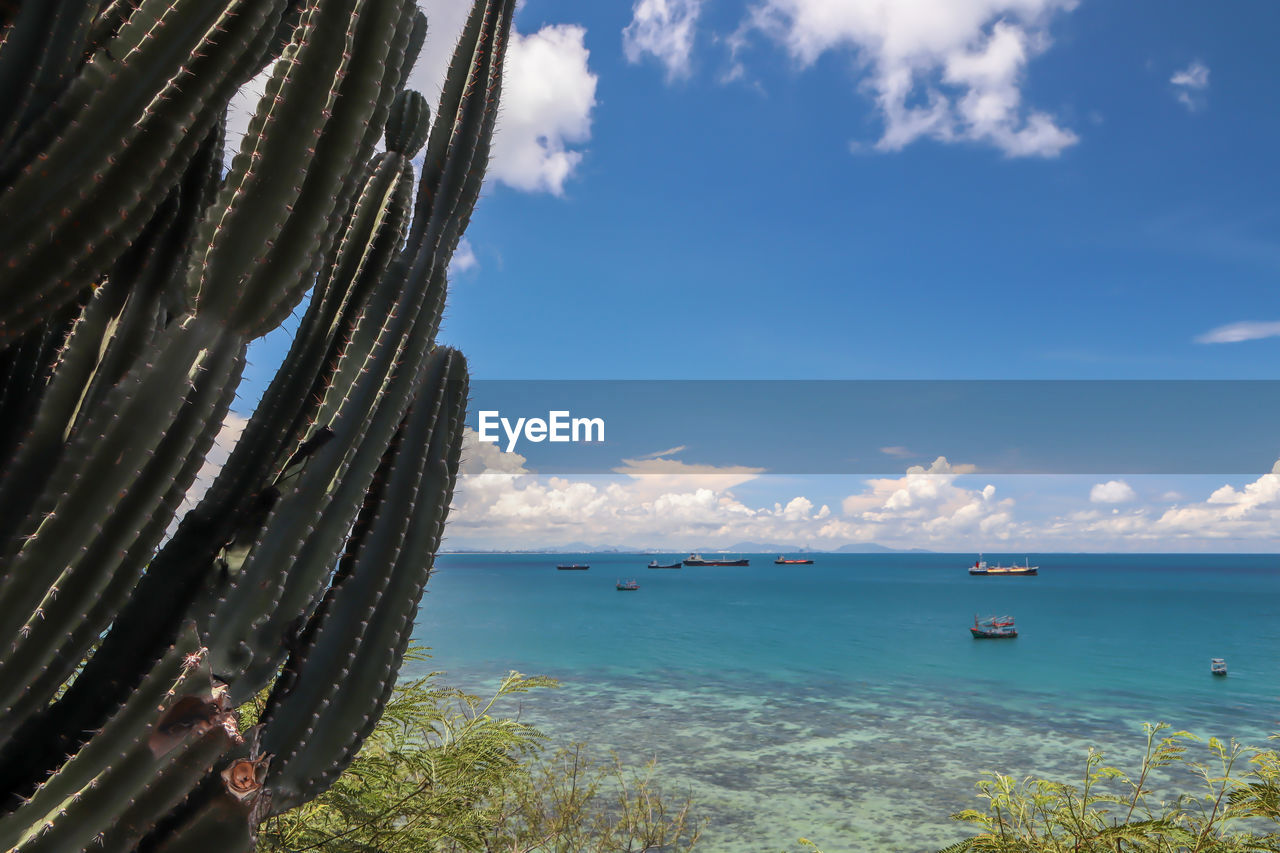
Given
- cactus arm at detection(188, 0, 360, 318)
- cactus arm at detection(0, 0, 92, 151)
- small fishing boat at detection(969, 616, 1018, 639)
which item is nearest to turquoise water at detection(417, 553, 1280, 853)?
small fishing boat at detection(969, 616, 1018, 639)

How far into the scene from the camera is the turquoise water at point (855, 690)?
54.8 feet

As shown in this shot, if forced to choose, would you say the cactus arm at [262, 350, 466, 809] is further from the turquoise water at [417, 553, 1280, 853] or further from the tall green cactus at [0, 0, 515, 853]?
the turquoise water at [417, 553, 1280, 853]

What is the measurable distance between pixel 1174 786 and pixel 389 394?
2021 cm

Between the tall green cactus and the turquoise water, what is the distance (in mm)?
9427

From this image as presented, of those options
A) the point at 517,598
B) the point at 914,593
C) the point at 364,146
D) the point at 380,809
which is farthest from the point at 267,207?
the point at 914,593

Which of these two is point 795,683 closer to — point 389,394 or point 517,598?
point 389,394

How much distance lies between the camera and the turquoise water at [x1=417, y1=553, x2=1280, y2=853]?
54.8 ft

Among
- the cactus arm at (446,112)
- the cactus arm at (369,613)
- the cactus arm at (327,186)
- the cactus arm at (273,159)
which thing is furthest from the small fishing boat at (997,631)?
the cactus arm at (273,159)

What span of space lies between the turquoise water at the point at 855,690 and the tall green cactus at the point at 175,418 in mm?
9427

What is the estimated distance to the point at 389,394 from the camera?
262 centimetres

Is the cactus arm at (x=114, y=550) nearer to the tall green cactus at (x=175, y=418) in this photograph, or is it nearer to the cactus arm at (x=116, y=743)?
the tall green cactus at (x=175, y=418)

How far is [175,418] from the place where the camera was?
191cm

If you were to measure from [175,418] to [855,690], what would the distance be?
34.3m

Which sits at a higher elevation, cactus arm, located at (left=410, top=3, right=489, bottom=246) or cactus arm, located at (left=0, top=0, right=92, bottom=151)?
cactus arm, located at (left=410, top=3, right=489, bottom=246)
